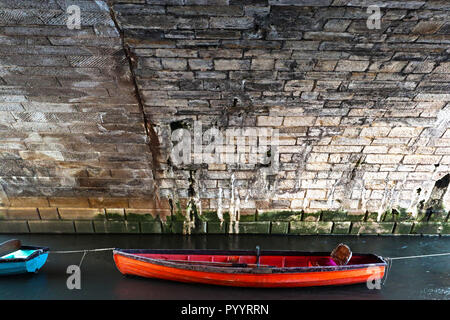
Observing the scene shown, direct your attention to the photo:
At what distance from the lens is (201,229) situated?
19.7ft

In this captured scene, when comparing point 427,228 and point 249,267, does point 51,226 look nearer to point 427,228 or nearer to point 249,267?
point 249,267

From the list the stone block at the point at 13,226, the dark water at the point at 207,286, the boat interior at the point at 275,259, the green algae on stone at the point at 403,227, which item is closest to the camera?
the dark water at the point at 207,286

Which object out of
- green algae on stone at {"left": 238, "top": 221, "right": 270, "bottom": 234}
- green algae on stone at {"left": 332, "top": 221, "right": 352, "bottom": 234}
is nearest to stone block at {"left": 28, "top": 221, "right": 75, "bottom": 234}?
green algae on stone at {"left": 238, "top": 221, "right": 270, "bottom": 234}

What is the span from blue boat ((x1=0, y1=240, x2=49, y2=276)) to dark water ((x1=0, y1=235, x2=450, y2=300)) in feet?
0.62

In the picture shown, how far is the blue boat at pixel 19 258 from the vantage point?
191 inches

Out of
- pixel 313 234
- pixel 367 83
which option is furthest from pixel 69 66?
pixel 313 234

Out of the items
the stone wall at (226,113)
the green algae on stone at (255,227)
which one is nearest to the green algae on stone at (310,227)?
the stone wall at (226,113)

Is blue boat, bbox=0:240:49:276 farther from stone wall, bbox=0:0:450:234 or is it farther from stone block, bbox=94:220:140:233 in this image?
stone block, bbox=94:220:140:233

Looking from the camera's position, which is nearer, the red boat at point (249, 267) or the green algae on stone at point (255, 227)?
the red boat at point (249, 267)

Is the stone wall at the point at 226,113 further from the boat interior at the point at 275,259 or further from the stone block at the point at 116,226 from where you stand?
the boat interior at the point at 275,259

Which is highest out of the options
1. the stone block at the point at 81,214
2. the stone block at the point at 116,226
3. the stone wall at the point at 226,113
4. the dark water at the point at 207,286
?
the stone wall at the point at 226,113

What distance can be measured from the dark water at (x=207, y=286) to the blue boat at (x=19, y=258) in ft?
0.62
